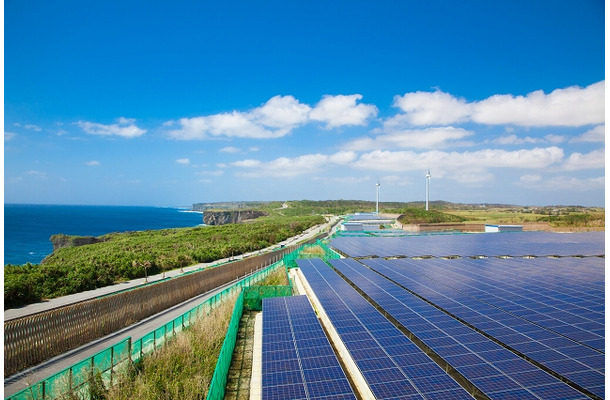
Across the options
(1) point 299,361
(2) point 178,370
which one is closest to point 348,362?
(1) point 299,361

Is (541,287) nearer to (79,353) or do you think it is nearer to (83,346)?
(79,353)

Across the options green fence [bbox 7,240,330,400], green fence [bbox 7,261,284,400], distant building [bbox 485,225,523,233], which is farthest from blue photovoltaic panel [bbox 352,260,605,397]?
distant building [bbox 485,225,523,233]

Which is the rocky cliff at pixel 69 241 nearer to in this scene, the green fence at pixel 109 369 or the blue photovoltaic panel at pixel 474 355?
the green fence at pixel 109 369

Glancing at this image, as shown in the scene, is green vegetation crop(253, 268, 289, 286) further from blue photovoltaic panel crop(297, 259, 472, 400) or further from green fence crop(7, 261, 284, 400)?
green fence crop(7, 261, 284, 400)

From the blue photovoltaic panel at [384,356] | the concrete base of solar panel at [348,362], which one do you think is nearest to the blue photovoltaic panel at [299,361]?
the concrete base of solar panel at [348,362]

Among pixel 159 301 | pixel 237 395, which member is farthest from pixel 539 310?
pixel 159 301

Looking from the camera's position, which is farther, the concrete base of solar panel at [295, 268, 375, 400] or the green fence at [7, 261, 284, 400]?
the green fence at [7, 261, 284, 400]
